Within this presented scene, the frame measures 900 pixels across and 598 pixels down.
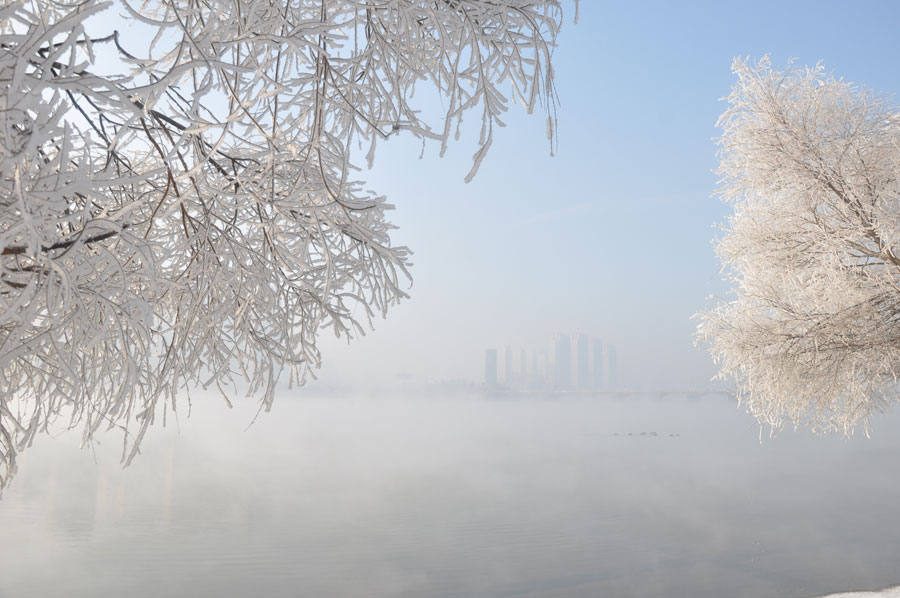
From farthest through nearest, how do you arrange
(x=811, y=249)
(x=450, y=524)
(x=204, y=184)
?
(x=450, y=524)
(x=811, y=249)
(x=204, y=184)

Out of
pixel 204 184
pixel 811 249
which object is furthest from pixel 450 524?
pixel 204 184

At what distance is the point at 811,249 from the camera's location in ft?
27.0

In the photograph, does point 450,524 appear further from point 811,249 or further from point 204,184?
point 204,184

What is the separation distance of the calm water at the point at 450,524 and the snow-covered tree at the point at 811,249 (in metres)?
1.77

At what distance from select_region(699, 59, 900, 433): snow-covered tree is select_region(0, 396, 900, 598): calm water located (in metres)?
1.77

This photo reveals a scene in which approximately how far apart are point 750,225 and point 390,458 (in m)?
21.6

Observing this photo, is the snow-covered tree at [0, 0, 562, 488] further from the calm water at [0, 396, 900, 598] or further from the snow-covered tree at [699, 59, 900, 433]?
the snow-covered tree at [699, 59, 900, 433]

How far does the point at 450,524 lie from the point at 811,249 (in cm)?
1013

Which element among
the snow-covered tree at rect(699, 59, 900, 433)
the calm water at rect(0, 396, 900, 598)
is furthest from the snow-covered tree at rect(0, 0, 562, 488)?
the snow-covered tree at rect(699, 59, 900, 433)

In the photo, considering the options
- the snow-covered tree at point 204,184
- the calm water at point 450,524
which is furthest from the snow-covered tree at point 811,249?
the snow-covered tree at point 204,184

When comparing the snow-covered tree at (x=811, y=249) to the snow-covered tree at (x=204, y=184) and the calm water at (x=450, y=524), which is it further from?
the snow-covered tree at (x=204, y=184)

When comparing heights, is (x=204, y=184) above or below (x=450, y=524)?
above

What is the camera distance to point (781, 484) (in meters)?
21.0

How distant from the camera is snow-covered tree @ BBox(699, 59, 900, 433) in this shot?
25.5ft
